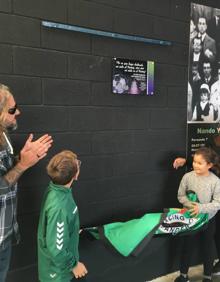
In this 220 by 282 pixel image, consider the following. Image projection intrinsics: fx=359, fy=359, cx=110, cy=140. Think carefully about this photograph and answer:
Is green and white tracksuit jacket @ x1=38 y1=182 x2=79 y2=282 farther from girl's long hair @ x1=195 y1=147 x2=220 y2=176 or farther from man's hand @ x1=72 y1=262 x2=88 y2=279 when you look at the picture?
girl's long hair @ x1=195 y1=147 x2=220 y2=176

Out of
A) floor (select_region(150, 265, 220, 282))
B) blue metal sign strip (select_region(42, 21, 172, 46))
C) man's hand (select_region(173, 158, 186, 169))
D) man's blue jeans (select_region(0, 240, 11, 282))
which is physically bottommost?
floor (select_region(150, 265, 220, 282))

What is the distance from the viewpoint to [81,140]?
2598 mm

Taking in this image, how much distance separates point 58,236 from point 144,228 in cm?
71

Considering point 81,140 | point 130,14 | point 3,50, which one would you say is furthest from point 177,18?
point 3,50

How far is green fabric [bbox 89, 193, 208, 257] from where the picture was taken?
2.41 metres

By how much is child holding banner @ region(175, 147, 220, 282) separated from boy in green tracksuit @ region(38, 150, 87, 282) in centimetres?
102

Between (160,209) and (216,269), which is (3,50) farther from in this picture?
(216,269)

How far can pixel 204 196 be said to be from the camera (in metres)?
2.78

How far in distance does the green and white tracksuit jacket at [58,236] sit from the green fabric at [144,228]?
1.19ft

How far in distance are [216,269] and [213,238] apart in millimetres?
340

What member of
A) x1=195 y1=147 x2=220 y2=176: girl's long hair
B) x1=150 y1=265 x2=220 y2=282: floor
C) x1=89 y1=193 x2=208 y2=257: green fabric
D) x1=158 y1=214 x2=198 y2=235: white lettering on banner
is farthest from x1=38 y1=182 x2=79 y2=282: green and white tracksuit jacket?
x1=150 y1=265 x2=220 y2=282: floor

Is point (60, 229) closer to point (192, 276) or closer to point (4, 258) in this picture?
point (4, 258)

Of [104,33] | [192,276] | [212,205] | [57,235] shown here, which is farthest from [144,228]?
[104,33]

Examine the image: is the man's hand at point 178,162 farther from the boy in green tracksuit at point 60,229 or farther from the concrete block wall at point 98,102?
the boy in green tracksuit at point 60,229
